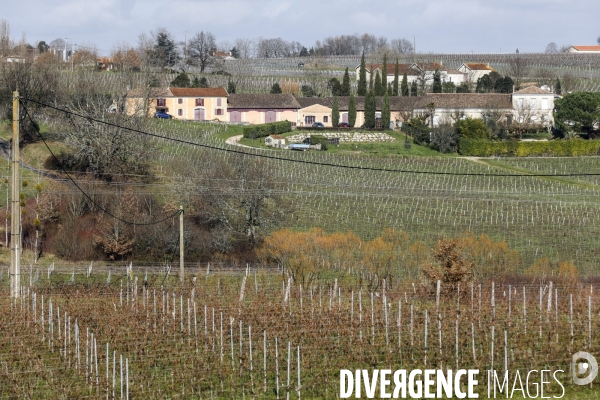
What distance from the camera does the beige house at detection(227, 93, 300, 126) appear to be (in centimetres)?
6538

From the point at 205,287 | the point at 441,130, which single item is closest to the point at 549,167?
the point at 441,130

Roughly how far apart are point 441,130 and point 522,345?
37.8m

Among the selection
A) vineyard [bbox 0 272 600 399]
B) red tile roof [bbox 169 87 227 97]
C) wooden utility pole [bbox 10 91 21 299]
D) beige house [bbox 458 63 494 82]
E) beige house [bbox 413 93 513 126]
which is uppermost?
beige house [bbox 458 63 494 82]

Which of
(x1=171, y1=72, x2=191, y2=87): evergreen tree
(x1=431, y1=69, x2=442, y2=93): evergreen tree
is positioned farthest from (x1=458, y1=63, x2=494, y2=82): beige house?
(x1=171, y1=72, x2=191, y2=87): evergreen tree

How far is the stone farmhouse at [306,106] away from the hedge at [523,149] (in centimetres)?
927

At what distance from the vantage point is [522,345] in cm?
1784

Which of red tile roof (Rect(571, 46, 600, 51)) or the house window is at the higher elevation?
red tile roof (Rect(571, 46, 600, 51))

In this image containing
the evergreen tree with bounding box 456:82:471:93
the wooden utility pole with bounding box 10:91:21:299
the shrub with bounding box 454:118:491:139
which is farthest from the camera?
the evergreen tree with bounding box 456:82:471:93

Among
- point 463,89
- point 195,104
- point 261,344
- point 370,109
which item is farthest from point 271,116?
point 261,344

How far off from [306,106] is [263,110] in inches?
136

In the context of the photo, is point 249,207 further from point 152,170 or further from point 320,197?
point 152,170

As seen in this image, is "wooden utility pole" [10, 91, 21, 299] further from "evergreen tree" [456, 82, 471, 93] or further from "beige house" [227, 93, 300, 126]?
"evergreen tree" [456, 82, 471, 93]

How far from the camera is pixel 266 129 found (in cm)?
5709

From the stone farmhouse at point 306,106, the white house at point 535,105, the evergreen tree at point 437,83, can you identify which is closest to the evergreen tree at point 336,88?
the evergreen tree at point 437,83
